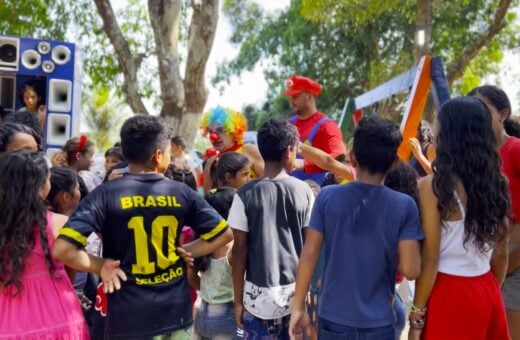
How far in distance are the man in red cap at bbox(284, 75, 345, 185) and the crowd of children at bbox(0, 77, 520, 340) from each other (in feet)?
4.74

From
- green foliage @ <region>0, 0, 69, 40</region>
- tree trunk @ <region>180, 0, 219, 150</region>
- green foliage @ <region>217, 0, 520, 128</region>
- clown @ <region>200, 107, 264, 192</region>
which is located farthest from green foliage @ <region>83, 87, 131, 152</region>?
clown @ <region>200, 107, 264, 192</region>

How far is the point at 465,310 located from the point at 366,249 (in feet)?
1.62

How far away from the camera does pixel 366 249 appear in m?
2.79

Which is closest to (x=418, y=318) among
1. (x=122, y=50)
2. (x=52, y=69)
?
(x=52, y=69)

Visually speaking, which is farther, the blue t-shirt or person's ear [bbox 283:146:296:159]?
person's ear [bbox 283:146:296:159]

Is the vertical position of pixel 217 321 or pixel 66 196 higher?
pixel 66 196

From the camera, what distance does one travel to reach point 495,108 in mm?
3514

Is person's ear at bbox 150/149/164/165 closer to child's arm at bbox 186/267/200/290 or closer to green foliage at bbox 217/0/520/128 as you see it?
child's arm at bbox 186/267/200/290

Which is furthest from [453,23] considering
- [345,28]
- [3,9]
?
[3,9]

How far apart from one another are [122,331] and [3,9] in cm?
1234

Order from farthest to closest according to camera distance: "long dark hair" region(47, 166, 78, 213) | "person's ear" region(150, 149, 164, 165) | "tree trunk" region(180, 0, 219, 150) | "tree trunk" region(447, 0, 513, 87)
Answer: "tree trunk" region(447, 0, 513, 87) < "tree trunk" region(180, 0, 219, 150) < "long dark hair" region(47, 166, 78, 213) < "person's ear" region(150, 149, 164, 165)

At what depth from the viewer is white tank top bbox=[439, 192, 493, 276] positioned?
2.79m

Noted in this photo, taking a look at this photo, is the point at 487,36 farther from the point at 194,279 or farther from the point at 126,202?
the point at 126,202

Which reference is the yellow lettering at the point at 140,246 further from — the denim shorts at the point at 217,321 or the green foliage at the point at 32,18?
the green foliage at the point at 32,18
